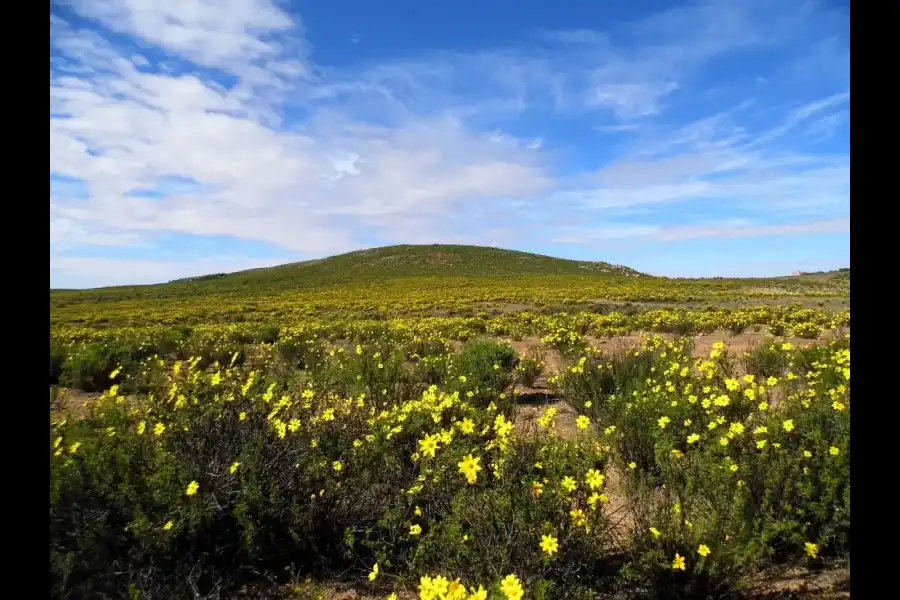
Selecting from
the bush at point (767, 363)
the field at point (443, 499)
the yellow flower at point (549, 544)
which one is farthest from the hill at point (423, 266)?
the yellow flower at point (549, 544)

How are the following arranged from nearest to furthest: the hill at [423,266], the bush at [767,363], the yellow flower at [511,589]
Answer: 1. the yellow flower at [511,589]
2. the bush at [767,363]
3. the hill at [423,266]

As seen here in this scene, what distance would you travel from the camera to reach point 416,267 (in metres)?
88.8

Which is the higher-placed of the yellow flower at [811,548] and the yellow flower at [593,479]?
the yellow flower at [593,479]

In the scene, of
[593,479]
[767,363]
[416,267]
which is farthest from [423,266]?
[593,479]

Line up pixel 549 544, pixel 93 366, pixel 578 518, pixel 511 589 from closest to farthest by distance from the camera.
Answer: pixel 511 589 < pixel 549 544 < pixel 578 518 < pixel 93 366

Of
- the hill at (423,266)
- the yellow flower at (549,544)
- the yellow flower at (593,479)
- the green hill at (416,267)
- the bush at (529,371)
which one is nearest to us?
the yellow flower at (549,544)

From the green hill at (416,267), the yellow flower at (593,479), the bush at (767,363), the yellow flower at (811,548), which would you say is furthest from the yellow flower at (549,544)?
the green hill at (416,267)

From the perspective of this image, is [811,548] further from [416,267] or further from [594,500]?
[416,267]

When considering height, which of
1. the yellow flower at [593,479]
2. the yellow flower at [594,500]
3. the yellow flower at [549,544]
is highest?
the yellow flower at [593,479]

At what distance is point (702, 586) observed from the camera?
234cm

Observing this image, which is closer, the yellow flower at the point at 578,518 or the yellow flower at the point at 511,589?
the yellow flower at the point at 511,589

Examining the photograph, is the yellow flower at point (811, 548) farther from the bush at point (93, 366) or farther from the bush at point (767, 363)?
the bush at point (93, 366)

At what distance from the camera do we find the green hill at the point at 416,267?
79.2 m
